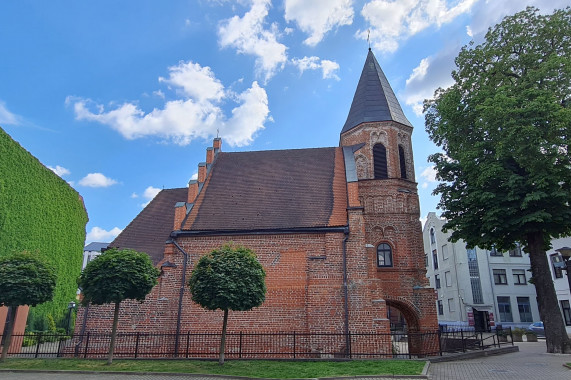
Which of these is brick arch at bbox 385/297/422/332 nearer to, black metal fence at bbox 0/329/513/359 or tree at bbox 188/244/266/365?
black metal fence at bbox 0/329/513/359

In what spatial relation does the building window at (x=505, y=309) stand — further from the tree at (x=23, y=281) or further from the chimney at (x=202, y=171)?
the tree at (x=23, y=281)

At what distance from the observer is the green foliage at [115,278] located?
1362 cm

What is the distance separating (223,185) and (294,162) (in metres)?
4.36

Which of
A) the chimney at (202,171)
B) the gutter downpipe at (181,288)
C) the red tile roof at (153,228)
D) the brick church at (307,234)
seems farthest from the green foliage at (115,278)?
the chimney at (202,171)

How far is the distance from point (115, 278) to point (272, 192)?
9099 millimetres

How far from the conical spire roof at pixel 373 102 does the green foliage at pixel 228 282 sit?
1243cm

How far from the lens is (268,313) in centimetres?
1691

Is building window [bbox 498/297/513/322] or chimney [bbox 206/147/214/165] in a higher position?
chimney [bbox 206/147/214/165]

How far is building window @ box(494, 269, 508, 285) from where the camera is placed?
39031mm

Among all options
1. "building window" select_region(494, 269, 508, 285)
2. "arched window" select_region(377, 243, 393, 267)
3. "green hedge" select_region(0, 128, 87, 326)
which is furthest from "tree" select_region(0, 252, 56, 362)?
"building window" select_region(494, 269, 508, 285)

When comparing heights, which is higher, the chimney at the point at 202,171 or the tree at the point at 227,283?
the chimney at the point at 202,171

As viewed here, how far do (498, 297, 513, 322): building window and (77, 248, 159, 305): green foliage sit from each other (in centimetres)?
3642

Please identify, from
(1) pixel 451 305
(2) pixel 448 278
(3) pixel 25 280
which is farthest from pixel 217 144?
(1) pixel 451 305

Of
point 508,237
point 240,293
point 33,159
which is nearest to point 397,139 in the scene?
point 508,237
